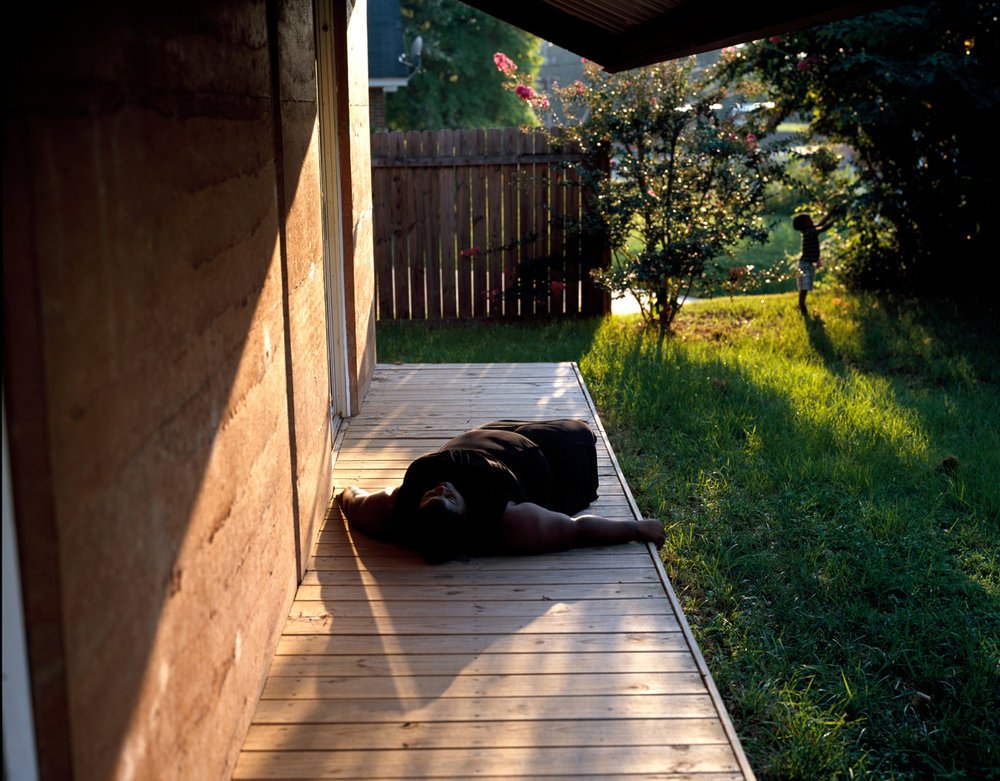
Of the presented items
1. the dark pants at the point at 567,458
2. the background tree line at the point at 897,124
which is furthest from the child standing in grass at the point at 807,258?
the dark pants at the point at 567,458

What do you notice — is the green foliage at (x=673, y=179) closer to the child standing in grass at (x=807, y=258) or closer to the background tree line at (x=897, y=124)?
the background tree line at (x=897, y=124)

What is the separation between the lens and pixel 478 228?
1014cm

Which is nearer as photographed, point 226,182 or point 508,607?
point 226,182

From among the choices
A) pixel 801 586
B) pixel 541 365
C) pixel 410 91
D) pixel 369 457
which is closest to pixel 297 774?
pixel 801 586

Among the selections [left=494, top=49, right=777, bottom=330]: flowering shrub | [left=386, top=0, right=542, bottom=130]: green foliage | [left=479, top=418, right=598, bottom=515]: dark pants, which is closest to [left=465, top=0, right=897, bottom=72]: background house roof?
[left=479, top=418, right=598, bottom=515]: dark pants

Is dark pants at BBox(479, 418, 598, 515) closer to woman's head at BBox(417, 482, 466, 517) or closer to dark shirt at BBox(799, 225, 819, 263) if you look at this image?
woman's head at BBox(417, 482, 466, 517)

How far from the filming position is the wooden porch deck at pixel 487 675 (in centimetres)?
268

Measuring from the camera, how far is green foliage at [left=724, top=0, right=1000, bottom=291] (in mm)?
8867

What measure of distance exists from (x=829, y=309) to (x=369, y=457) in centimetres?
590

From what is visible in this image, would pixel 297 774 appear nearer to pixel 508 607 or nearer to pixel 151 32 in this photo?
pixel 508 607

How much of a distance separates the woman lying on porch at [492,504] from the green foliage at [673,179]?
15.3 ft

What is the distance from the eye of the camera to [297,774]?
8.50 feet

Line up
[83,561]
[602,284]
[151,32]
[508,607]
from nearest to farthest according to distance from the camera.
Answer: [83,561]
[151,32]
[508,607]
[602,284]

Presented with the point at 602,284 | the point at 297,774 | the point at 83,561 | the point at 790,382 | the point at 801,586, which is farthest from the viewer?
the point at 602,284
